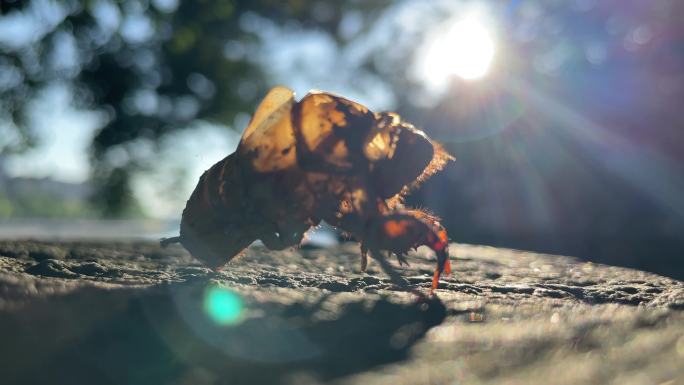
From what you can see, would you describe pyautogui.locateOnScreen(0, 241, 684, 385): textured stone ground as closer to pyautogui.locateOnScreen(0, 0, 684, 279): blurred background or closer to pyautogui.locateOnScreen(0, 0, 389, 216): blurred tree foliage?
pyautogui.locateOnScreen(0, 0, 684, 279): blurred background

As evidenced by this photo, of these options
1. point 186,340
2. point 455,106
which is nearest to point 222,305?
point 186,340

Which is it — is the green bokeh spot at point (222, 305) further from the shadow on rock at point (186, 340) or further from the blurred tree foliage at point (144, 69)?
the blurred tree foliage at point (144, 69)

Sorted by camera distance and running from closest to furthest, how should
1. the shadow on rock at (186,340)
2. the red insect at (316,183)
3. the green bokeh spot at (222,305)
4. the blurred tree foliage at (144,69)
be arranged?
the shadow on rock at (186,340) → the green bokeh spot at (222,305) → the red insect at (316,183) → the blurred tree foliage at (144,69)

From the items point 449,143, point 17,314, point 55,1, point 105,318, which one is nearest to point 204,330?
point 105,318

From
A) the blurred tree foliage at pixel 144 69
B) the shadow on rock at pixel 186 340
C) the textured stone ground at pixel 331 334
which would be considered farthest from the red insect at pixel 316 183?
the blurred tree foliage at pixel 144 69

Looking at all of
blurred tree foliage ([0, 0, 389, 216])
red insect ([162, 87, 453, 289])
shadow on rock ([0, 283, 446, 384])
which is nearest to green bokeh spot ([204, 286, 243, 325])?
shadow on rock ([0, 283, 446, 384])

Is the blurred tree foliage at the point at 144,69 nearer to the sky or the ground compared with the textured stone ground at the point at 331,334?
nearer to the sky

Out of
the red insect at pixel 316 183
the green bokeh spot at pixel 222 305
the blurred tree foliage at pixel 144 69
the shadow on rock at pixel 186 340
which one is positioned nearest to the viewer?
the shadow on rock at pixel 186 340

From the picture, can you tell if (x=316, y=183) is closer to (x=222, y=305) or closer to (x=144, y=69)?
(x=222, y=305)

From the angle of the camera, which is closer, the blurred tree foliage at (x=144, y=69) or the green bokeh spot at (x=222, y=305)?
the green bokeh spot at (x=222, y=305)
